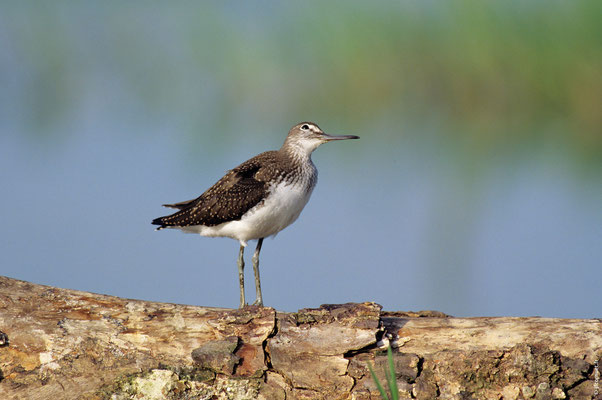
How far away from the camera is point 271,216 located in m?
6.09

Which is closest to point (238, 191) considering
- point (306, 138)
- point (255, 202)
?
point (255, 202)

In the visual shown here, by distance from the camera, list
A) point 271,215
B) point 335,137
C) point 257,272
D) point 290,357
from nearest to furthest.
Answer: point 290,357, point 271,215, point 257,272, point 335,137

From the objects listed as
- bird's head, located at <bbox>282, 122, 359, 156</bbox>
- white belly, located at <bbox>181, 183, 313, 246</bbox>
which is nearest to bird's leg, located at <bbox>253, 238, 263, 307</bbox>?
white belly, located at <bbox>181, 183, 313, 246</bbox>

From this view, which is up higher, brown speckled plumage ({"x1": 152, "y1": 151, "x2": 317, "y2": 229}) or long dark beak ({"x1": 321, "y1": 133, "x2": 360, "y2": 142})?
long dark beak ({"x1": 321, "y1": 133, "x2": 360, "y2": 142})

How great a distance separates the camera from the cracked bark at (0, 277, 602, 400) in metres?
4.26

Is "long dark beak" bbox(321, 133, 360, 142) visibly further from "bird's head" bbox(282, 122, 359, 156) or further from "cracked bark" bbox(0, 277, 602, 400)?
"cracked bark" bbox(0, 277, 602, 400)

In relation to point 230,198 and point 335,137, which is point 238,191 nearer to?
point 230,198

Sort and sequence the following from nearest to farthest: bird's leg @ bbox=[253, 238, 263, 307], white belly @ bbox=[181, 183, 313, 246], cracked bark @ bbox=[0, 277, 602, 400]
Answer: cracked bark @ bbox=[0, 277, 602, 400]
white belly @ bbox=[181, 183, 313, 246]
bird's leg @ bbox=[253, 238, 263, 307]

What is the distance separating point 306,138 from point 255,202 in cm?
107

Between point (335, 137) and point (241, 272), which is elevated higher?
point (335, 137)

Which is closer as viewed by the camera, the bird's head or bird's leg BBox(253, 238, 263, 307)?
bird's leg BBox(253, 238, 263, 307)

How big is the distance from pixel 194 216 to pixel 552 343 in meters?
3.33

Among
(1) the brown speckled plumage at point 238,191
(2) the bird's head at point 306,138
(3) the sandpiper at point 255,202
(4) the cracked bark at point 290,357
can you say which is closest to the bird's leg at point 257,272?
(3) the sandpiper at point 255,202

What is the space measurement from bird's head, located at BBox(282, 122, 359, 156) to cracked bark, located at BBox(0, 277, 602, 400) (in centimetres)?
254
